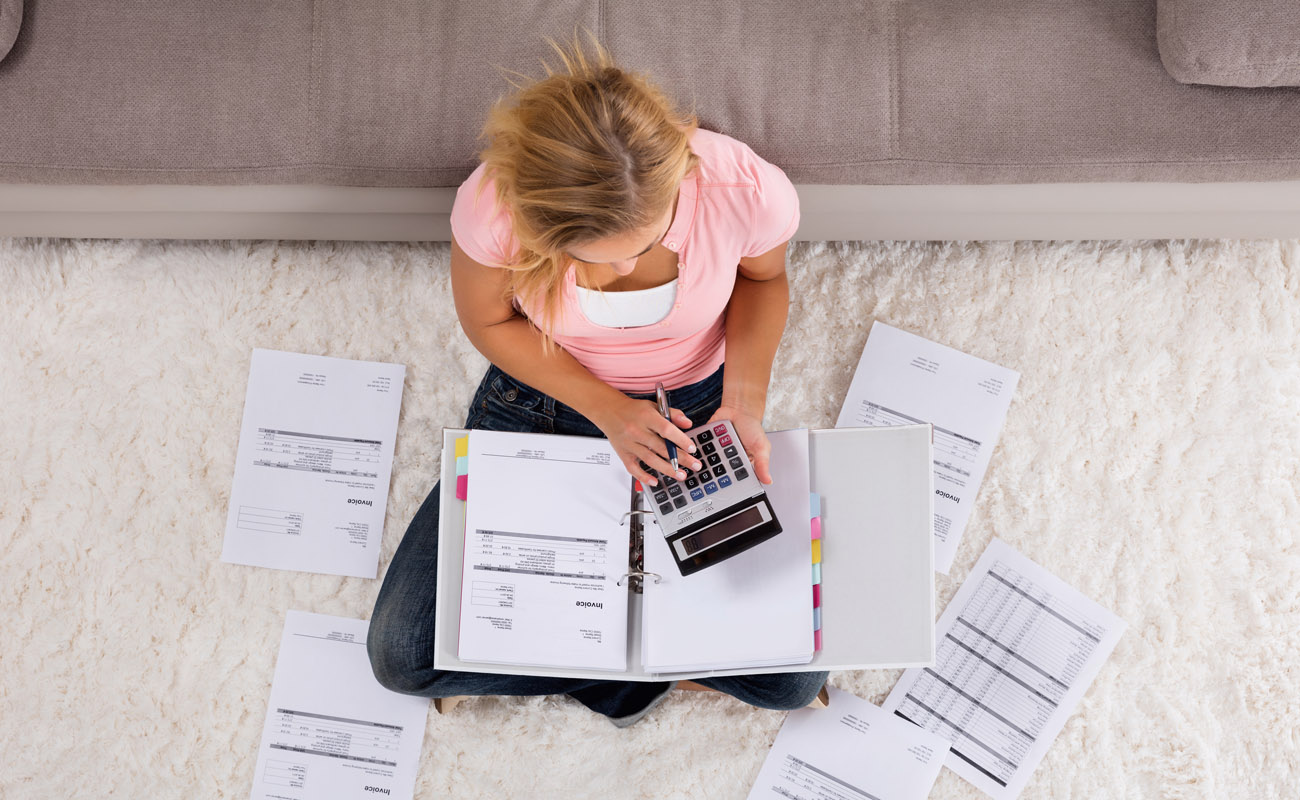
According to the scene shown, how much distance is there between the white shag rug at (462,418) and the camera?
1.46 metres

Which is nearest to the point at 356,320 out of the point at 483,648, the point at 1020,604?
the point at 483,648

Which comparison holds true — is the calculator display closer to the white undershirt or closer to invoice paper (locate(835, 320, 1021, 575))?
the white undershirt

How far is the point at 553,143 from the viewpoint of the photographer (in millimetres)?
811

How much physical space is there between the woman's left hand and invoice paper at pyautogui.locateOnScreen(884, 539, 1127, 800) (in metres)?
0.61

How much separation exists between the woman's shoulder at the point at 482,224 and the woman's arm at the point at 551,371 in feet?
0.10

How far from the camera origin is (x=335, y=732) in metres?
1.49

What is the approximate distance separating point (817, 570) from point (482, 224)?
0.57m

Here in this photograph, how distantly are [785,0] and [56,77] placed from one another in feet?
3.24

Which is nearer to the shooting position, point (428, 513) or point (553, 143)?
point (553, 143)

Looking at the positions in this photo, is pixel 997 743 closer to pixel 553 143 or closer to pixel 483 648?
pixel 483 648

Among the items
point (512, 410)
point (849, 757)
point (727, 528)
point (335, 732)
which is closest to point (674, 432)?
point (727, 528)

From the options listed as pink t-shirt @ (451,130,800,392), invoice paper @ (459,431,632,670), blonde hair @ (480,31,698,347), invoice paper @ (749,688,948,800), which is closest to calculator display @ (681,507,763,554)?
invoice paper @ (459,431,632,670)

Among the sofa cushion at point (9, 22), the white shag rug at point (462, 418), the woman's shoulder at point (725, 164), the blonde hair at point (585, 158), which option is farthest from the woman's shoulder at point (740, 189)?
the sofa cushion at point (9, 22)

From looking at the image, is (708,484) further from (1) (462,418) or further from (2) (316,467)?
(2) (316,467)
